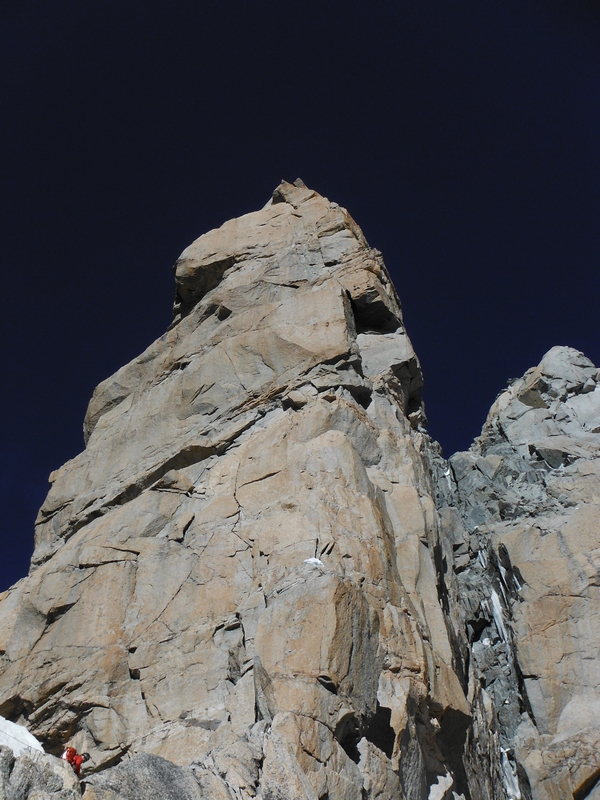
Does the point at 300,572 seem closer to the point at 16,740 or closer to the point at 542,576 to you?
the point at 16,740

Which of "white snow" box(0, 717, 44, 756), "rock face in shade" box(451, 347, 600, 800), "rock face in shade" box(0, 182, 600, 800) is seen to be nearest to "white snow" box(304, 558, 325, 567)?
"rock face in shade" box(0, 182, 600, 800)

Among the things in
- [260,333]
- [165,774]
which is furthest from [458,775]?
[260,333]

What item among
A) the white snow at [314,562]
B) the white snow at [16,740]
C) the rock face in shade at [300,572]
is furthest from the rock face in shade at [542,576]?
the white snow at [16,740]

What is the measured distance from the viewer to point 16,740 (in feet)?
35.9

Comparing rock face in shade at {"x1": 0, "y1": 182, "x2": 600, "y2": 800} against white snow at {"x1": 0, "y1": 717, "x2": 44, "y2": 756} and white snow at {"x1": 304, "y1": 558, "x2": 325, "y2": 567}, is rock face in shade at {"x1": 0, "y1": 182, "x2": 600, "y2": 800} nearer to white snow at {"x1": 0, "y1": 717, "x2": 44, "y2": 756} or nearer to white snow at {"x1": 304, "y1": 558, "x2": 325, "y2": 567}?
white snow at {"x1": 304, "y1": 558, "x2": 325, "y2": 567}

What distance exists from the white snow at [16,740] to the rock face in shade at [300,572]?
1.04 m

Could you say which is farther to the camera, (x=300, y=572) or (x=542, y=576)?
(x=542, y=576)

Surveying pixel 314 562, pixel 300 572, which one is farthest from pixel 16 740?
pixel 314 562

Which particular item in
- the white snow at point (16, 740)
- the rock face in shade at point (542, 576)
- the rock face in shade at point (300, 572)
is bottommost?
the rock face in shade at point (542, 576)

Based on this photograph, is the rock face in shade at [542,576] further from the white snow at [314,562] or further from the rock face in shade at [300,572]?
the white snow at [314,562]

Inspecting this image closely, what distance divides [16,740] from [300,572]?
6.96 m

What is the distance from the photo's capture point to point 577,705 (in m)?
22.0

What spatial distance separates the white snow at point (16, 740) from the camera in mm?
10186

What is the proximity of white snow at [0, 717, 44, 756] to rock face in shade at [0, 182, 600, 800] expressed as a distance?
41.0 inches
